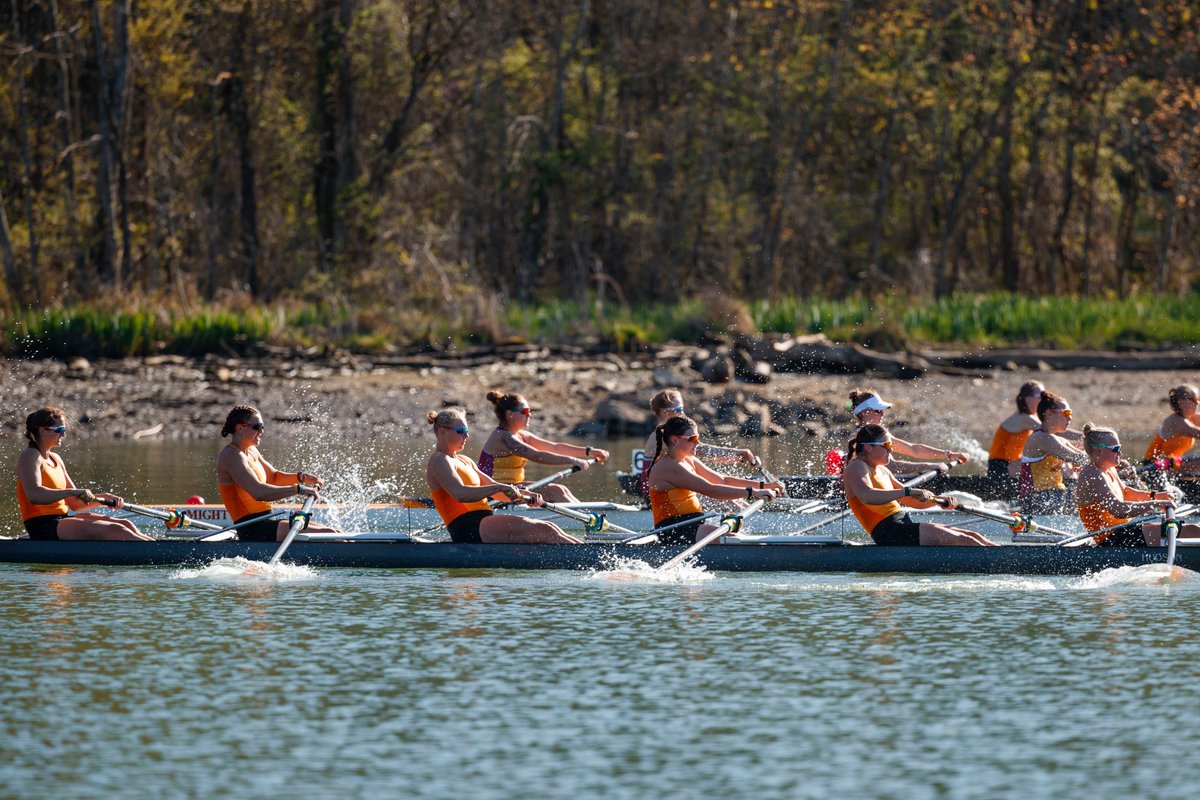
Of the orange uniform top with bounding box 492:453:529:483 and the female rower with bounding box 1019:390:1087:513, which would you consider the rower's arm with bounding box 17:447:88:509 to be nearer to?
the orange uniform top with bounding box 492:453:529:483

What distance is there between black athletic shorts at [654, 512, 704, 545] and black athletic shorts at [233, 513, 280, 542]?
288 centimetres

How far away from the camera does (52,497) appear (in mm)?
12992

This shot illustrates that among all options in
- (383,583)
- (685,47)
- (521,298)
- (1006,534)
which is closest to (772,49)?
(685,47)

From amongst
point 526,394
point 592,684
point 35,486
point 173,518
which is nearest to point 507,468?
point 173,518

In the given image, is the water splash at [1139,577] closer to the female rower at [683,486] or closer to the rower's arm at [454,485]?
the female rower at [683,486]

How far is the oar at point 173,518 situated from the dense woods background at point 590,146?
60.1ft

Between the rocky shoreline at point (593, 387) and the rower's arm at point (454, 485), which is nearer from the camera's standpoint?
the rower's arm at point (454, 485)

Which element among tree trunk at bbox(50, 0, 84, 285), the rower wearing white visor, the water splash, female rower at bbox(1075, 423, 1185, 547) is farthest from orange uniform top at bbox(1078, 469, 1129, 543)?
tree trunk at bbox(50, 0, 84, 285)

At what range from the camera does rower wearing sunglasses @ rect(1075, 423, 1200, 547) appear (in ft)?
40.1

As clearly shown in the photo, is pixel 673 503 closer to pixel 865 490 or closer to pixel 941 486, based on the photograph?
pixel 865 490

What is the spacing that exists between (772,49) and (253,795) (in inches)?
1211

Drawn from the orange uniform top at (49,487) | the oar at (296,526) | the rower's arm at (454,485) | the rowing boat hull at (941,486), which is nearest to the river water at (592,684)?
the oar at (296,526)

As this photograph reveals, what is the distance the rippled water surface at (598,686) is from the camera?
7465 millimetres

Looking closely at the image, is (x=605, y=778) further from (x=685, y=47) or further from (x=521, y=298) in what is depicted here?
(x=685, y=47)
